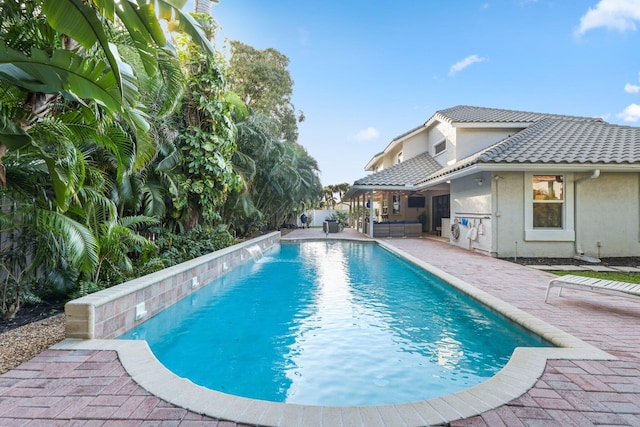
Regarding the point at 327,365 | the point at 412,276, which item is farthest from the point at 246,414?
the point at 412,276

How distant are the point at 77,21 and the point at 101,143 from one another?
2311 millimetres

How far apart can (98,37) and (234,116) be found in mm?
12047

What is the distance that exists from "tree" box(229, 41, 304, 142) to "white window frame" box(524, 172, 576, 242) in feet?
62.5

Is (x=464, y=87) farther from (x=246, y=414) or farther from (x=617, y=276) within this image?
(x=246, y=414)

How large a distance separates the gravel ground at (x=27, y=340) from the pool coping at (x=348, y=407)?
0.33m

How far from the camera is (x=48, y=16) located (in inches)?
108

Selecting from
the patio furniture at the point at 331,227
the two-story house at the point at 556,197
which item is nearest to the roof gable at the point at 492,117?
the two-story house at the point at 556,197

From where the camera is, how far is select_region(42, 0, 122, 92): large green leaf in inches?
107

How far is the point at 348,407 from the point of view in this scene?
2828 mm

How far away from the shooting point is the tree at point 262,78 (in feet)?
90.7

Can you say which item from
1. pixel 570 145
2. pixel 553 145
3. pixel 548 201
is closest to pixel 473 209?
pixel 548 201

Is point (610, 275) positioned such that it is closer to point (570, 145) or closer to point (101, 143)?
point (570, 145)

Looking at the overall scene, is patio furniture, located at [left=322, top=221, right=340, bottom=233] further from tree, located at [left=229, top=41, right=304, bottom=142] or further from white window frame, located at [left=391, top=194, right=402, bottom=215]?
tree, located at [left=229, top=41, right=304, bottom=142]

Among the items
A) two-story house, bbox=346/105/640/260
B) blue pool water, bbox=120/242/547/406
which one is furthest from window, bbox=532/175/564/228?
blue pool water, bbox=120/242/547/406
